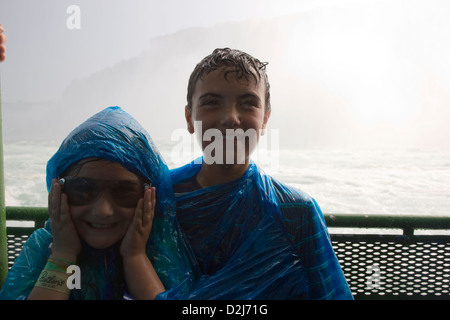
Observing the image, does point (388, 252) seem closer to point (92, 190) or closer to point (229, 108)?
point (229, 108)

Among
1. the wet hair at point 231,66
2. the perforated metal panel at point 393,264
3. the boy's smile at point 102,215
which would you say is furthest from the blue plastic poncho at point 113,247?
the perforated metal panel at point 393,264

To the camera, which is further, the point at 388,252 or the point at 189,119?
the point at 388,252

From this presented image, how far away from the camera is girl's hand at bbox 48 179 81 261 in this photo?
893 millimetres

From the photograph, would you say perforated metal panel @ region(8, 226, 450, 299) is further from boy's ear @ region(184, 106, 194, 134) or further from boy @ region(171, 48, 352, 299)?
boy's ear @ region(184, 106, 194, 134)

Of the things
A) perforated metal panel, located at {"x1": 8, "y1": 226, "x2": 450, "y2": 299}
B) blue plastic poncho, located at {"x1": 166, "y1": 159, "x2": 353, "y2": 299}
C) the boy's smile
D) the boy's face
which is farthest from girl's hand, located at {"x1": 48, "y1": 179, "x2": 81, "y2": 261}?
perforated metal panel, located at {"x1": 8, "y1": 226, "x2": 450, "y2": 299}

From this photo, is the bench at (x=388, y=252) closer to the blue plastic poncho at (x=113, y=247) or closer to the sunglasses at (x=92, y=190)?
the blue plastic poncho at (x=113, y=247)

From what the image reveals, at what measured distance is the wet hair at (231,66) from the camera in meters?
1.03

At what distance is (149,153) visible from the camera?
1.03m

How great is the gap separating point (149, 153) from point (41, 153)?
11.1 feet

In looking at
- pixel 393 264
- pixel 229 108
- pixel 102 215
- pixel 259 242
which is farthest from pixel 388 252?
pixel 102 215

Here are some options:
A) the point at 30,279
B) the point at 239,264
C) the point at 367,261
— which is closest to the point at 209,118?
the point at 239,264

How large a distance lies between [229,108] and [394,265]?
1043mm

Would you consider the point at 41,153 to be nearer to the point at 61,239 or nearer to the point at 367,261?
the point at 61,239

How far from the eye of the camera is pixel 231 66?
1036 millimetres
